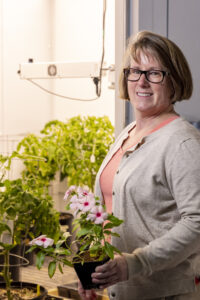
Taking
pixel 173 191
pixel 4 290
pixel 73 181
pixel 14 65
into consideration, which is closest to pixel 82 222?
pixel 173 191

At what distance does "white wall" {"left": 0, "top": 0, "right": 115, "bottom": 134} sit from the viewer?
12.8ft

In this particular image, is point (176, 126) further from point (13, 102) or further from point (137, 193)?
point (13, 102)

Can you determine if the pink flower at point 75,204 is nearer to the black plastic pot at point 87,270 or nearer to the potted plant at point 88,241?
the potted plant at point 88,241

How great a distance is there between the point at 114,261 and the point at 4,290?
0.85 meters

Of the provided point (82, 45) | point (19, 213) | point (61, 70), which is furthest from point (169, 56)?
point (82, 45)

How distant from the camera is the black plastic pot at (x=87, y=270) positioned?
126cm

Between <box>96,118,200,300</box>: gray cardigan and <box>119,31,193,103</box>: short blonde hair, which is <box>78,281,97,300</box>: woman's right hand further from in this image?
<box>119,31,193,103</box>: short blonde hair

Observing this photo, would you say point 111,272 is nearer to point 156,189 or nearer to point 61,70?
point 156,189

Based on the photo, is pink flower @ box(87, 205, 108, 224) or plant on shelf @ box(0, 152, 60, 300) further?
plant on shelf @ box(0, 152, 60, 300)

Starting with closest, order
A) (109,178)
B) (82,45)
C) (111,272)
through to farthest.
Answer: (111,272) < (109,178) < (82,45)

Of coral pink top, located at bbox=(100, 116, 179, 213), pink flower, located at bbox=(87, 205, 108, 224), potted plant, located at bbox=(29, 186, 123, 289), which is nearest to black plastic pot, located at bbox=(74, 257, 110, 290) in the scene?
potted plant, located at bbox=(29, 186, 123, 289)

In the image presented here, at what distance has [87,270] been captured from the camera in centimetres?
127

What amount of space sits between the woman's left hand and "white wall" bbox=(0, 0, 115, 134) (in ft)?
8.73

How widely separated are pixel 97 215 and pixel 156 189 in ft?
0.59
